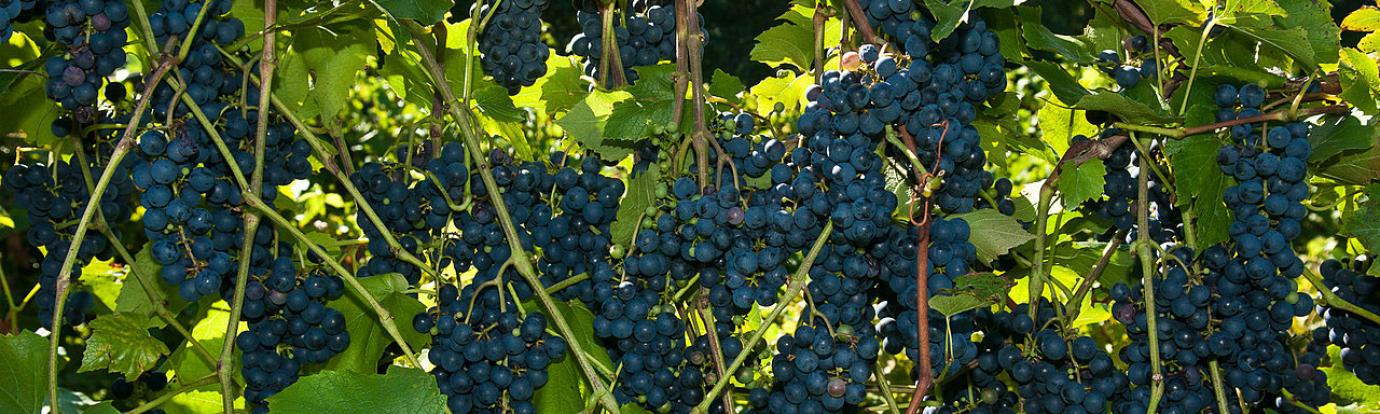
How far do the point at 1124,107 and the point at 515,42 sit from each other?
714 millimetres

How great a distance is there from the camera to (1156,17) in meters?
1.34

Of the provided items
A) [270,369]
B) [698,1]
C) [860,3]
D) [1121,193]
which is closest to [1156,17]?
[1121,193]

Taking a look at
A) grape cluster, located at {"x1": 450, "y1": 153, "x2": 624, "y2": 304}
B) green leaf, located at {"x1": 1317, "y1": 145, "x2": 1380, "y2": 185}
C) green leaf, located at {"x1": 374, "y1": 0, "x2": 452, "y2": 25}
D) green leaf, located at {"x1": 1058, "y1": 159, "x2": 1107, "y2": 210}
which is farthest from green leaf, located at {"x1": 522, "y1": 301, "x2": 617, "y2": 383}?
green leaf, located at {"x1": 1317, "y1": 145, "x2": 1380, "y2": 185}

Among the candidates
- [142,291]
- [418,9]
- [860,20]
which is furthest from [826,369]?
[142,291]

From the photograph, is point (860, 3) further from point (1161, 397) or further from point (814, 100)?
point (1161, 397)

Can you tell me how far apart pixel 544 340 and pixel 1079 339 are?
59 cm

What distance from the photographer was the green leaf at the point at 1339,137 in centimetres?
131

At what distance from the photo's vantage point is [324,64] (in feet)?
5.05

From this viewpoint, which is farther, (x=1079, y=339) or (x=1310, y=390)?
(x=1310, y=390)

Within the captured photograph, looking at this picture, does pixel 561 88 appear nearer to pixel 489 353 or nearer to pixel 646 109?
pixel 646 109

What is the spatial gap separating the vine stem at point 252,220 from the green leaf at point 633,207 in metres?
0.40

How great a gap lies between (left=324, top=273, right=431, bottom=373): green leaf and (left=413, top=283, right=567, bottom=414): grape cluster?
0.13 metres

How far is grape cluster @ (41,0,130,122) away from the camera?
3.99ft

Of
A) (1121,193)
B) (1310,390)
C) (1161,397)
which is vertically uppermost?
(1121,193)
